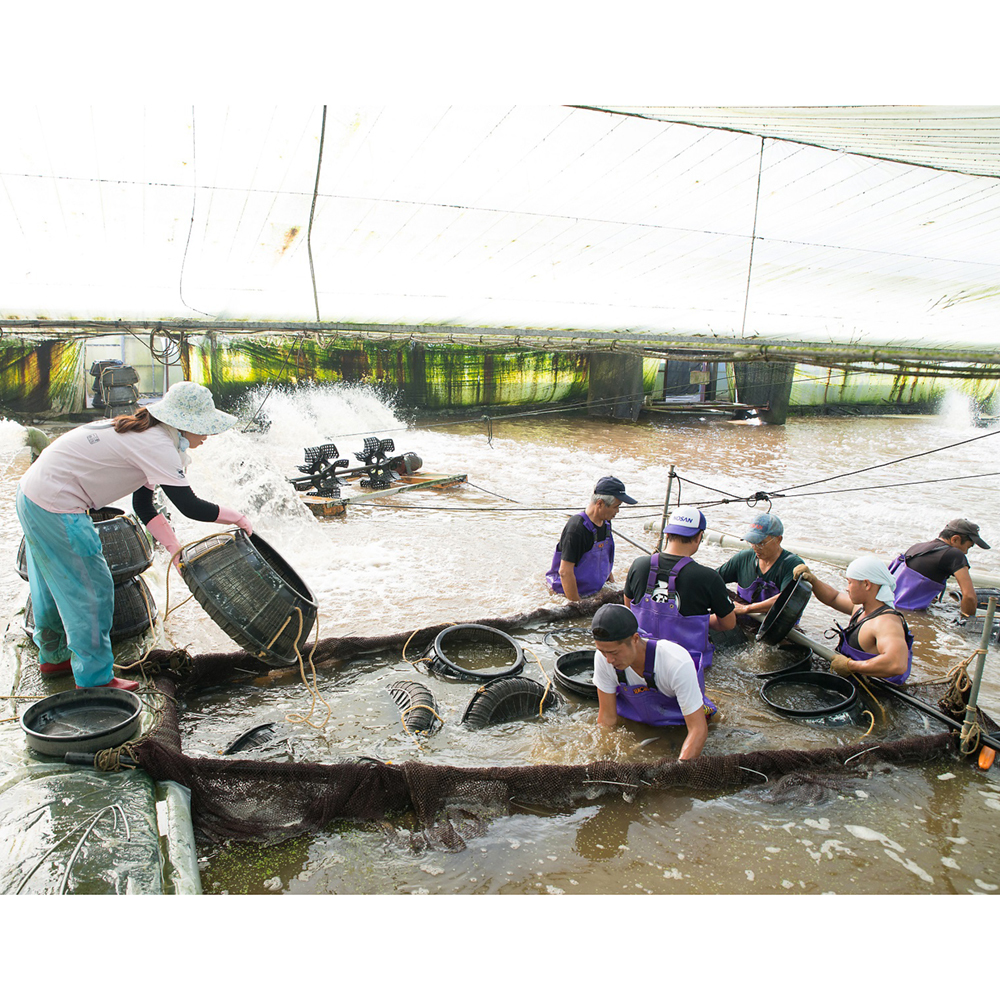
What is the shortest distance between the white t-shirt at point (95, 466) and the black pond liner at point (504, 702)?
1955 mm

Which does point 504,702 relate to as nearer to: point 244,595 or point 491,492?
point 244,595

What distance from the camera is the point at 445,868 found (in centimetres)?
259

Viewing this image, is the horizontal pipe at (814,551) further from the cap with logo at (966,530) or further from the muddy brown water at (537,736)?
the cap with logo at (966,530)

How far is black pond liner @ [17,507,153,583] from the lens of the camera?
392cm

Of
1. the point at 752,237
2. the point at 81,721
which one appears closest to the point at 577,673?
the point at 81,721

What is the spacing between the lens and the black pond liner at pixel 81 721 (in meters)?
2.71

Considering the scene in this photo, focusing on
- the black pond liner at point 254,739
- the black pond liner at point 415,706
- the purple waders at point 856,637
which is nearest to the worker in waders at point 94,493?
the black pond liner at point 254,739

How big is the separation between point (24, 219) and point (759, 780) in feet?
24.5

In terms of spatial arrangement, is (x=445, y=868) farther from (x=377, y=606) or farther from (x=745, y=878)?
(x=377, y=606)

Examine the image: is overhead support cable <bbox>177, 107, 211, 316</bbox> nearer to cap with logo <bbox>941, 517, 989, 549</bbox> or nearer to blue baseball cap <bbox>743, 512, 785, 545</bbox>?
blue baseball cap <bbox>743, 512, 785, 545</bbox>

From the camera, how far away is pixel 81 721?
120 inches

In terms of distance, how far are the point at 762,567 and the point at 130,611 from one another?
4434 millimetres

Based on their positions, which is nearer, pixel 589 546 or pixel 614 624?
pixel 614 624

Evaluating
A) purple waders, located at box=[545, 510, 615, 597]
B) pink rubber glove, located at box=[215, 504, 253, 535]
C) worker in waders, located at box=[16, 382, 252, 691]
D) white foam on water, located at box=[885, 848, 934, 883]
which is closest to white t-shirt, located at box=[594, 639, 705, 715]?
white foam on water, located at box=[885, 848, 934, 883]
